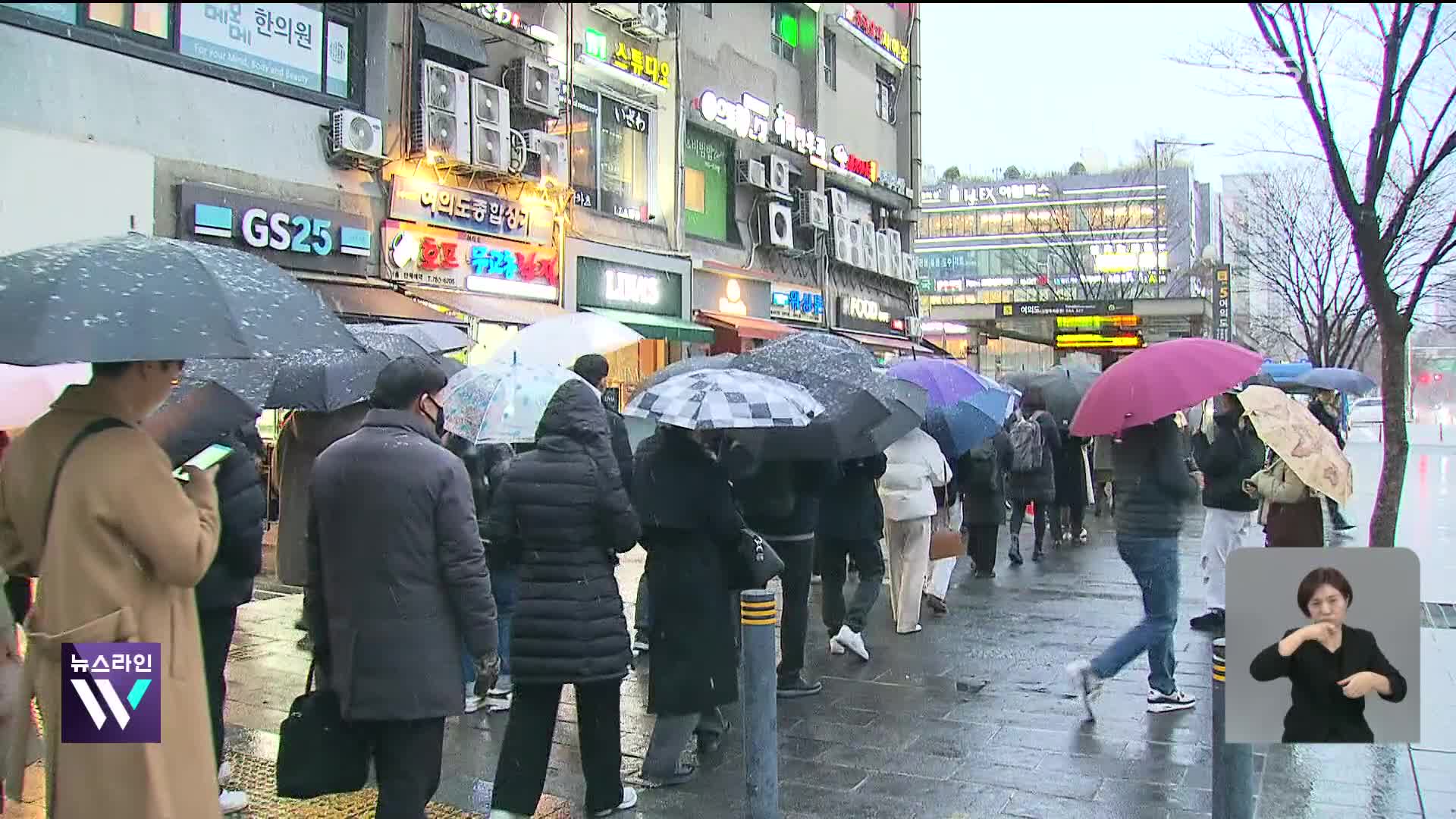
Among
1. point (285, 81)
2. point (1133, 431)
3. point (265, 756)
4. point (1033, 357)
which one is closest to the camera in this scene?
point (265, 756)

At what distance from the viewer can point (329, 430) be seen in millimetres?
6762

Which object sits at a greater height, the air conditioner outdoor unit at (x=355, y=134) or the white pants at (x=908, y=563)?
the air conditioner outdoor unit at (x=355, y=134)

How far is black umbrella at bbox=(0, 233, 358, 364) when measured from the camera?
9.45ft

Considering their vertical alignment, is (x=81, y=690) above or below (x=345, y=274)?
below

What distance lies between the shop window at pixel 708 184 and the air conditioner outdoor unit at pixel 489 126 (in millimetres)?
5411

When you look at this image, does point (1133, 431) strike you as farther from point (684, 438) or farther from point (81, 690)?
point (81, 690)

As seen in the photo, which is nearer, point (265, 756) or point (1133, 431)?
point (265, 756)

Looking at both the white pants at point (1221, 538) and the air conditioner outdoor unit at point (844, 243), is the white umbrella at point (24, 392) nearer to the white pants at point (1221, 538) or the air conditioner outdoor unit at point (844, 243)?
the white pants at point (1221, 538)

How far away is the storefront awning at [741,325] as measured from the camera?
2027 cm

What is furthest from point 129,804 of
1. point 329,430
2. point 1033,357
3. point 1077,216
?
point 1033,357

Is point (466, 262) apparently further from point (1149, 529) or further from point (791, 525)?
point (1149, 529)

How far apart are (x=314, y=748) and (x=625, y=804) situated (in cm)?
156

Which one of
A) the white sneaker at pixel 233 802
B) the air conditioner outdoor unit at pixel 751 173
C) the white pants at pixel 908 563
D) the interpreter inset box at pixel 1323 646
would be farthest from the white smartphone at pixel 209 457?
the air conditioner outdoor unit at pixel 751 173

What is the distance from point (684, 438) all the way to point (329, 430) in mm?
2657
